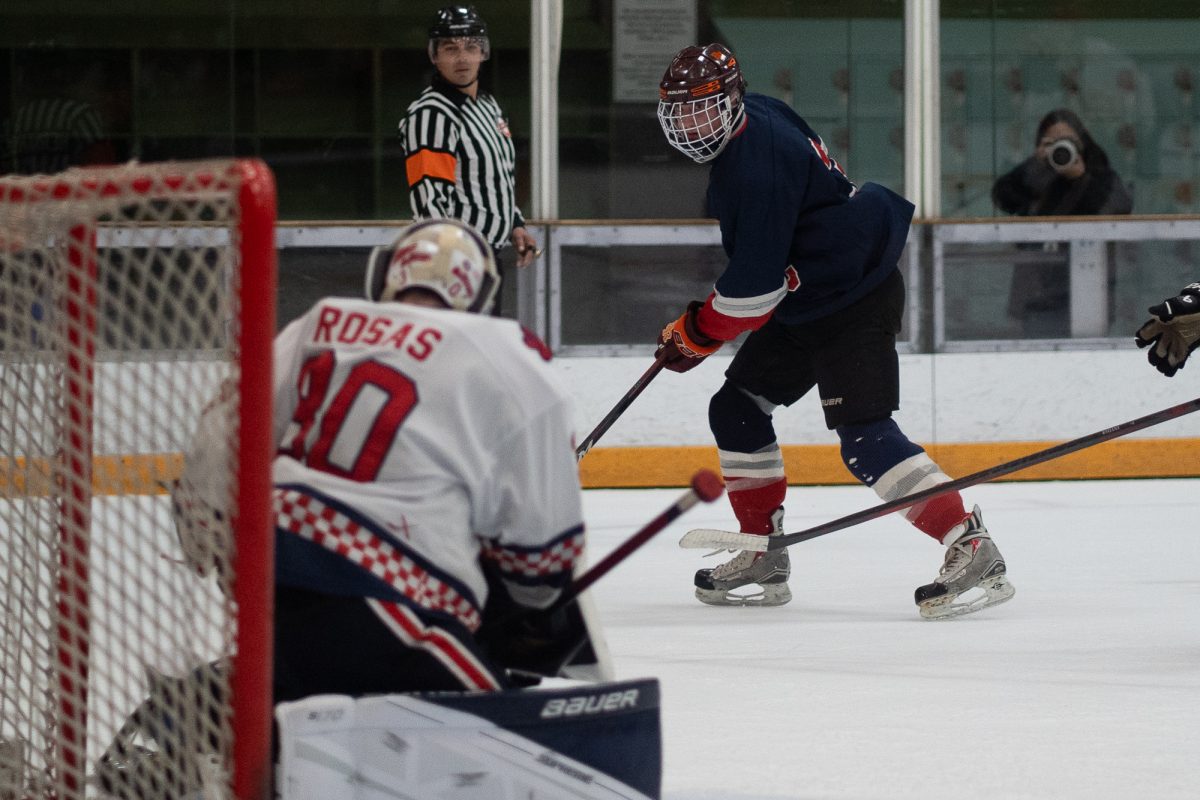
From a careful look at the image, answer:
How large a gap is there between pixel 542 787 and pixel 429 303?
494 millimetres

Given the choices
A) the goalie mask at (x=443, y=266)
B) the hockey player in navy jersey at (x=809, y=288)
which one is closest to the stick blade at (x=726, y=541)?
the hockey player in navy jersey at (x=809, y=288)

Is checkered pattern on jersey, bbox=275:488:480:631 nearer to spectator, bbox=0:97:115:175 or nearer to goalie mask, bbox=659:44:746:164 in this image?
goalie mask, bbox=659:44:746:164

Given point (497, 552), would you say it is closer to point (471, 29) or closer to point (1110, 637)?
point (1110, 637)

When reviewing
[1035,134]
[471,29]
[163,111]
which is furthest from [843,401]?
[163,111]

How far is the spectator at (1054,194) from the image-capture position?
5848mm

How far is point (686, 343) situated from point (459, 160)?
3.70ft

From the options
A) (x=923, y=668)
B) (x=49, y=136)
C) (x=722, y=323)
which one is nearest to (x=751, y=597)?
(x=722, y=323)

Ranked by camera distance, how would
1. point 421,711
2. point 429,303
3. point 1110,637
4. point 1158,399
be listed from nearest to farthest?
point 421,711 < point 429,303 < point 1110,637 < point 1158,399

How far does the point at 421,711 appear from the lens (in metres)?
1.57

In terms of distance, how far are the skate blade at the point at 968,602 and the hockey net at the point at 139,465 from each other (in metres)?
1.82

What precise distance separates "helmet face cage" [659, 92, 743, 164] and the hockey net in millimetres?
1510

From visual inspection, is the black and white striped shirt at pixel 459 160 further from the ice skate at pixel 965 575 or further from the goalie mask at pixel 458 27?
the ice skate at pixel 965 575

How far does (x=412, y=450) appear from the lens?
1590mm

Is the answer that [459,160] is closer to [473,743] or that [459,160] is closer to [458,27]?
[458,27]
